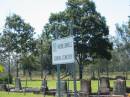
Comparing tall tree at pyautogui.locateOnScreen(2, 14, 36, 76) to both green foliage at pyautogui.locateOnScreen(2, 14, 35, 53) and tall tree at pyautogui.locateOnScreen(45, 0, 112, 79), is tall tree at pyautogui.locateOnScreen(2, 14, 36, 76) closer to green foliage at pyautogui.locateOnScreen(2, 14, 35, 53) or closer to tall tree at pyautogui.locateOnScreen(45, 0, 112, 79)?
green foliage at pyautogui.locateOnScreen(2, 14, 35, 53)

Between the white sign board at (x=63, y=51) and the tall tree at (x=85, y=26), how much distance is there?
43.9m

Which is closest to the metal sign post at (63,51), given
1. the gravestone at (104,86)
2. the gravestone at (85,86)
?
the gravestone at (85,86)

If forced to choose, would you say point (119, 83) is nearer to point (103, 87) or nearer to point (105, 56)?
point (103, 87)

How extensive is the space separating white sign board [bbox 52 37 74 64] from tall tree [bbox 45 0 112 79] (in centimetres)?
4388

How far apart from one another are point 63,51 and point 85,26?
4638 cm

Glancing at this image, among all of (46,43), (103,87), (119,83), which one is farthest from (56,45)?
(46,43)

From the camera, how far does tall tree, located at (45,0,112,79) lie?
56.9 meters

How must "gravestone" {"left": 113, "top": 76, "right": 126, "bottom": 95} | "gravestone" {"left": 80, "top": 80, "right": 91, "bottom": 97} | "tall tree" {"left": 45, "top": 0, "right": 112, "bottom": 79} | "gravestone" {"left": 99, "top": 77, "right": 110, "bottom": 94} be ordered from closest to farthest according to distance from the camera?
"gravestone" {"left": 113, "top": 76, "right": 126, "bottom": 95} → "gravestone" {"left": 80, "top": 80, "right": 91, "bottom": 97} → "gravestone" {"left": 99, "top": 77, "right": 110, "bottom": 94} → "tall tree" {"left": 45, "top": 0, "right": 112, "bottom": 79}

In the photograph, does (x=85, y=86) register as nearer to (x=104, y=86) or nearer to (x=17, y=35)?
(x=104, y=86)

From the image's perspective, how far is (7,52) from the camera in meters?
70.4

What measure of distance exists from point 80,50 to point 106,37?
4.32 meters

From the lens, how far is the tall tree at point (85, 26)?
5688 centimetres

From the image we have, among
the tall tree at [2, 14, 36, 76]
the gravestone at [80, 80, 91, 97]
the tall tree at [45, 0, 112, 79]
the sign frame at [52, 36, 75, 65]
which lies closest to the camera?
the sign frame at [52, 36, 75, 65]

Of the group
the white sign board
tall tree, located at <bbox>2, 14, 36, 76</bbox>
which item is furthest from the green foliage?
the white sign board
